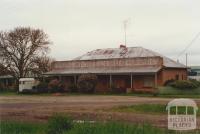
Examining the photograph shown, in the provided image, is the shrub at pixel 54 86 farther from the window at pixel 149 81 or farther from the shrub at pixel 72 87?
the window at pixel 149 81

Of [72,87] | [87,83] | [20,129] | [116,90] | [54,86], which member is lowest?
[20,129]

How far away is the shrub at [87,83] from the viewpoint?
57.0 meters

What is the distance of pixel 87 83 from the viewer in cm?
5719

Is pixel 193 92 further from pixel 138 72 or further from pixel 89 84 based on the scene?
pixel 89 84

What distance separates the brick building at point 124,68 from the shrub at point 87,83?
1946 mm

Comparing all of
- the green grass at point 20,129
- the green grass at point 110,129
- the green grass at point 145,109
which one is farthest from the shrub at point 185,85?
the green grass at point 110,129

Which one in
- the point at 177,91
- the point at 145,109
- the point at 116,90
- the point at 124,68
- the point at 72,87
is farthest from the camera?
the point at 72,87

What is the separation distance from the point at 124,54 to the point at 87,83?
24.5 feet

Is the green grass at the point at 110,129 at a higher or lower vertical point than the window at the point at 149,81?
lower

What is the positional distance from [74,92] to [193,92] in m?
13.7

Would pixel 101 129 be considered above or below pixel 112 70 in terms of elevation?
below

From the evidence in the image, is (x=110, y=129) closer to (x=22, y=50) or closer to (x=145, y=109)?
(x=145, y=109)

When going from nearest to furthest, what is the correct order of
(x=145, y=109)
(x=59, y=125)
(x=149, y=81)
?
(x=59, y=125), (x=145, y=109), (x=149, y=81)

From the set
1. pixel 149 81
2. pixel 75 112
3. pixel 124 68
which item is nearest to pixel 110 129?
pixel 75 112
